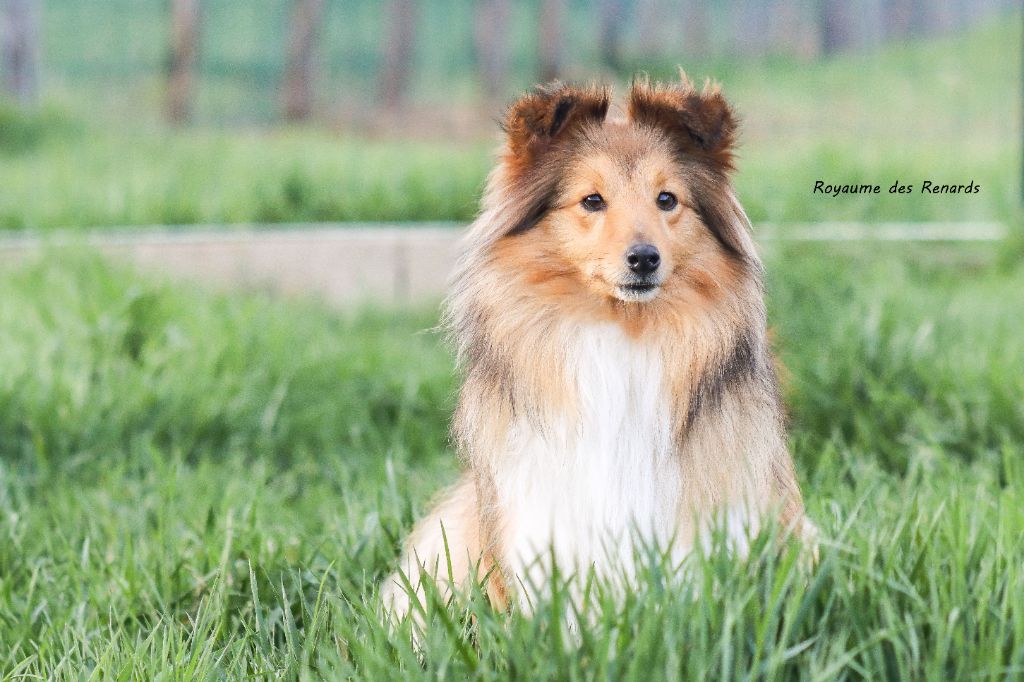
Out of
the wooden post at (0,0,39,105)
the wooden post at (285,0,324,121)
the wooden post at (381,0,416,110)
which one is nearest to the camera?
the wooden post at (0,0,39,105)

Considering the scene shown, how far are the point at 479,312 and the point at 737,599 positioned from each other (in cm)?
102

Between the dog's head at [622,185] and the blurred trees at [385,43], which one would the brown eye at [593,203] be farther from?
the blurred trees at [385,43]

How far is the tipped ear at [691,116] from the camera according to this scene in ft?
8.59

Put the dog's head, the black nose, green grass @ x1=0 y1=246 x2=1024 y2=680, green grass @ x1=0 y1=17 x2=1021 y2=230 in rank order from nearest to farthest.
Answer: green grass @ x1=0 y1=246 x2=1024 y2=680
the black nose
the dog's head
green grass @ x1=0 y1=17 x2=1021 y2=230

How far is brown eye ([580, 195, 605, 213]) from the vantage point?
8.69ft

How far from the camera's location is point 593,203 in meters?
2.66

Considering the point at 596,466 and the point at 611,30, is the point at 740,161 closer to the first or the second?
the point at 611,30

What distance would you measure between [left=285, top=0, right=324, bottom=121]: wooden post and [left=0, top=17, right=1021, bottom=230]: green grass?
0.28 m

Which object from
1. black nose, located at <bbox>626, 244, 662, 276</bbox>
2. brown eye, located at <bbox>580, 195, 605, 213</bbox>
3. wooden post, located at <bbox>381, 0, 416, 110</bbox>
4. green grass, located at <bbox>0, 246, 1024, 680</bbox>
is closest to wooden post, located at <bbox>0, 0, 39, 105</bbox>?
wooden post, located at <bbox>381, 0, 416, 110</bbox>

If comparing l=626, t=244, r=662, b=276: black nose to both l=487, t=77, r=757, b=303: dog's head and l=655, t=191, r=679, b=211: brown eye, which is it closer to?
l=487, t=77, r=757, b=303: dog's head

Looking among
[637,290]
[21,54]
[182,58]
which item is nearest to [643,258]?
[637,290]

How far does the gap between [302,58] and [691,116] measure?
781 centimetres

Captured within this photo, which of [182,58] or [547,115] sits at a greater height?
[182,58]

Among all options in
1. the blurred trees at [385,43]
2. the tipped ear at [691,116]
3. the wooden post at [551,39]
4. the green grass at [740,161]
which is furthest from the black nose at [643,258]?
the wooden post at [551,39]
